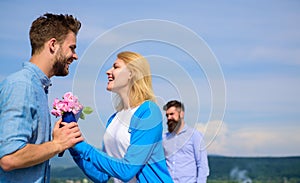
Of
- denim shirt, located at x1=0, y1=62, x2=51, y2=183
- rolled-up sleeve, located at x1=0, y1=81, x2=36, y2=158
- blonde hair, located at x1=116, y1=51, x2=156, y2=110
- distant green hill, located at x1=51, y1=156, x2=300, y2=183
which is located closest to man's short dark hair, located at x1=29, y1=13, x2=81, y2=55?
denim shirt, located at x1=0, y1=62, x2=51, y2=183

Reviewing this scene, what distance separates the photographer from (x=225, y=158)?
2680 cm

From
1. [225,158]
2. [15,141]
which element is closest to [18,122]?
[15,141]

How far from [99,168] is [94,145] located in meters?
0.14

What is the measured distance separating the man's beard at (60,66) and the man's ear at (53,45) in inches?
1.5

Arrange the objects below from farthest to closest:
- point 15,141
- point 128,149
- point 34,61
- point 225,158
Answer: point 225,158
point 128,149
point 34,61
point 15,141

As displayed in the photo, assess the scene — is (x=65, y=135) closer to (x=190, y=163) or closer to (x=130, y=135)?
(x=130, y=135)

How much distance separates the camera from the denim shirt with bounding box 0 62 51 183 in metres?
2.91

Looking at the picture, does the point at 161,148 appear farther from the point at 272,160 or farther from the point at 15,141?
the point at 272,160

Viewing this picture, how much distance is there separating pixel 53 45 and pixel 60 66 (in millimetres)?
113

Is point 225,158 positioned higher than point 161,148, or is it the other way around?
point 225,158

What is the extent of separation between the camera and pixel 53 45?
3215 mm

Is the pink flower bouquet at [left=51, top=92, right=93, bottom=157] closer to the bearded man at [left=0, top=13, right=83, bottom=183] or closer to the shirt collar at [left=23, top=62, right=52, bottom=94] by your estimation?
the bearded man at [left=0, top=13, right=83, bottom=183]

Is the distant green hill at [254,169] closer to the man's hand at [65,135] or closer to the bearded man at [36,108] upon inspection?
the man's hand at [65,135]

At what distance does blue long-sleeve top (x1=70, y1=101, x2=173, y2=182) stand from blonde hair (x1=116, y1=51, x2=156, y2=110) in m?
0.06
